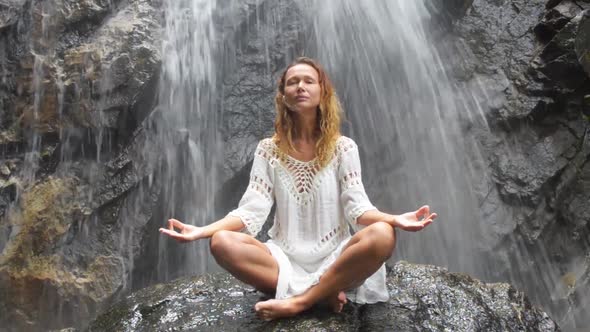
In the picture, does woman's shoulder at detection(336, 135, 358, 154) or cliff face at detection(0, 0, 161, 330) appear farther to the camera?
cliff face at detection(0, 0, 161, 330)

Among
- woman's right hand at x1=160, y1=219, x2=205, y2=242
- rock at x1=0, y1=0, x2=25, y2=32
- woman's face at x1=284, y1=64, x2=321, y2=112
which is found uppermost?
rock at x1=0, y1=0, x2=25, y2=32

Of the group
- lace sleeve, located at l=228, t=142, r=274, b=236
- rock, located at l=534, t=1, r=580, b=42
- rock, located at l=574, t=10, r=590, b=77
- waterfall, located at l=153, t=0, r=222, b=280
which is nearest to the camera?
lace sleeve, located at l=228, t=142, r=274, b=236

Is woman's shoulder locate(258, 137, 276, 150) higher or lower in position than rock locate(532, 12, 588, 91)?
lower

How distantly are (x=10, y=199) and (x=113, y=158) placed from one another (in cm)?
117

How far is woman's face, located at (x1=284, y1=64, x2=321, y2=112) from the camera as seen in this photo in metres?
2.89

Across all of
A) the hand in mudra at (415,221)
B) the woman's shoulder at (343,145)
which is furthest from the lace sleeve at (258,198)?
the hand in mudra at (415,221)

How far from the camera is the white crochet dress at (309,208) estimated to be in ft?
9.13

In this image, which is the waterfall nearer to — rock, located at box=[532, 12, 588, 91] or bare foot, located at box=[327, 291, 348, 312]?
bare foot, located at box=[327, 291, 348, 312]

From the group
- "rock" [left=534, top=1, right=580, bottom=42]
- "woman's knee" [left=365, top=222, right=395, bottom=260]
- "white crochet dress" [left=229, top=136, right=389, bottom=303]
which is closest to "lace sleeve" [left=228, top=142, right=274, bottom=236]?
"white crochet dress" [left=229, top=136, right=389, bottom=303]

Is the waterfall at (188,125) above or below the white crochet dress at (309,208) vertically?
above

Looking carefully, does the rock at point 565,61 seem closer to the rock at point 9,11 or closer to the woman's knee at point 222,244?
the woman's knee at point 222,244

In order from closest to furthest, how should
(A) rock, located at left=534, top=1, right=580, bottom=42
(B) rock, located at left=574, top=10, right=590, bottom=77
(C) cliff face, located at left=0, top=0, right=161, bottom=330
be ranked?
(B) rock, located at left=574, top=10, right=590, bottom=77 → (C) cliff face, located at left=0, top=0, right=161, bottom=330 → (A) rock, located at left=534, top=1, right=580, bottom=42

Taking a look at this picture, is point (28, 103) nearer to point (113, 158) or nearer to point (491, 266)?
point (113, 158)

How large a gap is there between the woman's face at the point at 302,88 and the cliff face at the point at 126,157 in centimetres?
356
